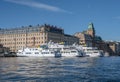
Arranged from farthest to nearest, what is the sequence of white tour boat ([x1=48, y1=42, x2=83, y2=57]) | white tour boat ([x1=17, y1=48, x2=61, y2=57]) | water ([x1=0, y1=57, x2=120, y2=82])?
1. white tour boat ([x1=48, y1=42, x2=83, y2=57])
2. white tour boat ([x1=17, y1=48, x2=61, y2=57])
3. water ([x1=0, y1=57, x2=120, y2=82])

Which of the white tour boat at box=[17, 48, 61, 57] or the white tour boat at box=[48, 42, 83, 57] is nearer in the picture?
the white tour boat at box=[17, 48, 61, 57]

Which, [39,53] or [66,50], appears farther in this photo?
[66,50]

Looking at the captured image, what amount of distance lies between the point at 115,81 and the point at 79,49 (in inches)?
5504

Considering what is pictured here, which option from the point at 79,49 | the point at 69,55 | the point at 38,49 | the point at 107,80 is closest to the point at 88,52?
the point at 79,49

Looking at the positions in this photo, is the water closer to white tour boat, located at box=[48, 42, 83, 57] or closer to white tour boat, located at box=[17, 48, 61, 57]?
white tour boat, located at box=[17, 48, 61, 57]

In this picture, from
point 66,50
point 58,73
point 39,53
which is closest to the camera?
point 58,73

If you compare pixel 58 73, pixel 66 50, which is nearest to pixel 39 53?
pixel 66 50

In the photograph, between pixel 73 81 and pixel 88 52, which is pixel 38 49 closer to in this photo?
pixel 88 52

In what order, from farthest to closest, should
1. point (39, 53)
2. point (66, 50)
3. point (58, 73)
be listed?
1. point (66, 50)
2. point (39, 53)
3. point (58, 73)

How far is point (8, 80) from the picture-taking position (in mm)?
38562

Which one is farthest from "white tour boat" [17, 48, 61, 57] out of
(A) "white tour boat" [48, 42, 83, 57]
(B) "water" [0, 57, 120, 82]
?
(B) "water" [0, 57, 120, 82]

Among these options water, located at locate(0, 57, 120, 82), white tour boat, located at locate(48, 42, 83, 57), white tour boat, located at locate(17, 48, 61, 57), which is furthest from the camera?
white tour boat, located at locate(48, 42, 83, 57)

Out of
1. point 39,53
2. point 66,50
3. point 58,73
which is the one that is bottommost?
point 58,73

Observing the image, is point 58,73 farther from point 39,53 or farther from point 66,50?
point 66,50
